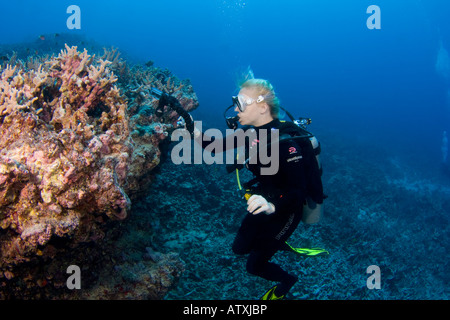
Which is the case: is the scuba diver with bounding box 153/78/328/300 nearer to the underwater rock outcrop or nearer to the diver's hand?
the diver's hand

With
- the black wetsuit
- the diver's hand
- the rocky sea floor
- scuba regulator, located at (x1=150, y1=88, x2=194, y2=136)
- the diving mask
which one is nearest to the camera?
the diver's hand

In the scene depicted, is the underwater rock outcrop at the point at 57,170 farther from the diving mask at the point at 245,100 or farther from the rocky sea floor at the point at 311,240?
the diving mask at the point at 245,100

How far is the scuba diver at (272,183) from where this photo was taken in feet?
8.75

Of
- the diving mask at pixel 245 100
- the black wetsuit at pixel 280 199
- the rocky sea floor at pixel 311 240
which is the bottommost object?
the rocky sea floor at pixel 311 240

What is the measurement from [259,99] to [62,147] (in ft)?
7.90

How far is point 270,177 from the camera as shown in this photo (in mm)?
3010

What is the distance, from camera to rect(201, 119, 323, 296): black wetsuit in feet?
8.73

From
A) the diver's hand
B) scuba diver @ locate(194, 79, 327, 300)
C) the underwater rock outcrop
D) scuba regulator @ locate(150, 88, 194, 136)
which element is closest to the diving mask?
scuba diver @ locate(194, 79, 327, 300)

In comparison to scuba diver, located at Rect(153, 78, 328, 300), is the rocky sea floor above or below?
below

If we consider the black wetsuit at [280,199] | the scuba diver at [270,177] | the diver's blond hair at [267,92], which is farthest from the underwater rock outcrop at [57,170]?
the diver's blond hair at [267,92]

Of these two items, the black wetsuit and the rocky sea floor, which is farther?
the rocky sea floor

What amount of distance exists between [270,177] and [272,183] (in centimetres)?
10

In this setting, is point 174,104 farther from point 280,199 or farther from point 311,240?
point 311,240
